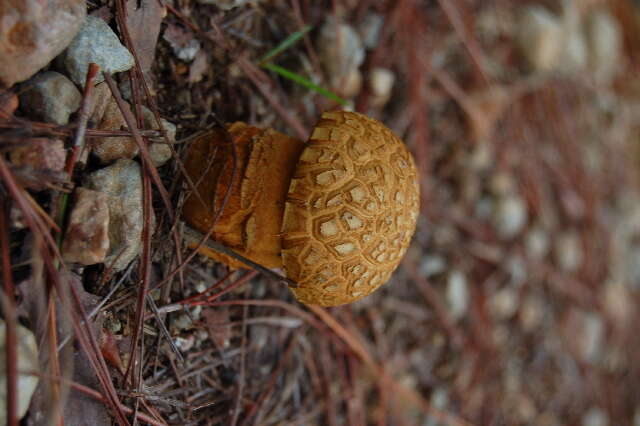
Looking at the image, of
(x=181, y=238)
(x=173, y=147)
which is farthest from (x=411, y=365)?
(x=173, y=147)

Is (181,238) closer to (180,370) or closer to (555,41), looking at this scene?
(180,370)

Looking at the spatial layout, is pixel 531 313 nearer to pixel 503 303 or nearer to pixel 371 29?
pixel 503 303

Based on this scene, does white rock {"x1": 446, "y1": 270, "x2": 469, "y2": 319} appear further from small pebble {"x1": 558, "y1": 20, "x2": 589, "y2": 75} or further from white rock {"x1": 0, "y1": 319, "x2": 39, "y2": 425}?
white rock {"x1": 0, "y1": 319, "x2": 39, "y2": 425}

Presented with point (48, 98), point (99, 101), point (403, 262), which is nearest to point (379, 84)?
point (403, 262)

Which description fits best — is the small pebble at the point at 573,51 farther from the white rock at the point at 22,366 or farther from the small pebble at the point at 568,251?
the white rock at the point at 22,366

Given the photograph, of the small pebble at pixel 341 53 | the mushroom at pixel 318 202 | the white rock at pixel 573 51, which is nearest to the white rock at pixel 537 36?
the white rock at pixel 573 51

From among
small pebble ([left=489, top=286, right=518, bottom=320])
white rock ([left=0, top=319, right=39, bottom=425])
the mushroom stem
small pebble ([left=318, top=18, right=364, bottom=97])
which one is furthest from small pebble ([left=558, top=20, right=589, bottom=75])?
white rock ([left=0, top=319, right=39, bottom=425])
